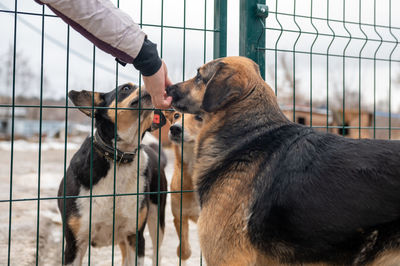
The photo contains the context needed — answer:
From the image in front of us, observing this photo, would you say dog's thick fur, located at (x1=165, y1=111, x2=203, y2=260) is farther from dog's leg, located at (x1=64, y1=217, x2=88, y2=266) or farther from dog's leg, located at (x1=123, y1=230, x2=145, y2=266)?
dog's leg, located at (x1=64, y1=217, x2=88, y2=266)

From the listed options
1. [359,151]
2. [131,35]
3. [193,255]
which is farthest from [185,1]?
[193,255]

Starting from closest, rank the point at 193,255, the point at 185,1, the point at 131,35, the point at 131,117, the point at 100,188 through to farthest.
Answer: the point at 131,35 < the point at 185,1 < the point at 100,188 < the point at 131,117 < the point at 193,255

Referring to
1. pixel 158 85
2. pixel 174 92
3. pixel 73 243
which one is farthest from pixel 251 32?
pixel 73 243

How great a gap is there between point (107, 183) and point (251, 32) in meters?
1.77

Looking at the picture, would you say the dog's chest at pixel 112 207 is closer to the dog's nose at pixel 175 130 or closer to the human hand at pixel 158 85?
the dog's nose at pixel 175 130

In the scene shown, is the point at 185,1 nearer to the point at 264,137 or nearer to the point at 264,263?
the point at 264,137

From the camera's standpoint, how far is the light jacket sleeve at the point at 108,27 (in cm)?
168

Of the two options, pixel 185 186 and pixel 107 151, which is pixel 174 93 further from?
pixel 185 186

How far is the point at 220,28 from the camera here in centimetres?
283

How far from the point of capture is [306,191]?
69.2 inches

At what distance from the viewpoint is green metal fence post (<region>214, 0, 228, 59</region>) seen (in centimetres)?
283

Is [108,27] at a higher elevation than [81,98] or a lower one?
higher

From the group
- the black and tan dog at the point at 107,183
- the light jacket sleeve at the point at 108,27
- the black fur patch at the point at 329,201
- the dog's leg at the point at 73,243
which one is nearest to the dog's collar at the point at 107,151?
the black and tan dog at the point at 107,183

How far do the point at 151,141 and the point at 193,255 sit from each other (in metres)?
1.63
